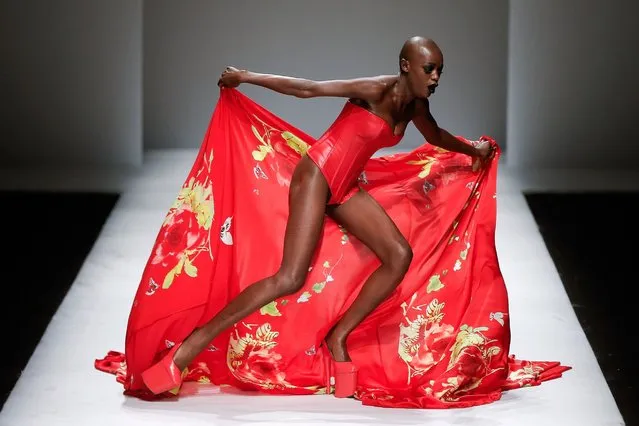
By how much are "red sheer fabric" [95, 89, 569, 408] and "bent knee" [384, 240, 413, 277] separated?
0.50ft

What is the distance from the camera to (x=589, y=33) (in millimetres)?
8195

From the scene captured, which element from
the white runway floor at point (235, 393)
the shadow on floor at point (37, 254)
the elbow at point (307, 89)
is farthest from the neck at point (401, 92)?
the shadow on floor at point (37, 254)

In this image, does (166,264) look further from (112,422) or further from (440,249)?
(440,249)

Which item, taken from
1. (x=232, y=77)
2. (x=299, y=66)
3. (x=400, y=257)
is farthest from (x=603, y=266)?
(x=299, y=66)

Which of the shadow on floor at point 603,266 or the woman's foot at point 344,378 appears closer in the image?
the woman's foot at point 344,378

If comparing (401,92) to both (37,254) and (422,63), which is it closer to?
(422,63)

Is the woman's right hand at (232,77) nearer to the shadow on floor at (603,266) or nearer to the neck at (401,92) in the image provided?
the neck at (401,92)

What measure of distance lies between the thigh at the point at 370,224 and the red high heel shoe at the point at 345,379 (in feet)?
1.21

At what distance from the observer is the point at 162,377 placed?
185 inches

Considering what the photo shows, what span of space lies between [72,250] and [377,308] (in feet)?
6.95

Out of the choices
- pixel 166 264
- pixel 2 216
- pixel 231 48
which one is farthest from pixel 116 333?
pixel 231 48

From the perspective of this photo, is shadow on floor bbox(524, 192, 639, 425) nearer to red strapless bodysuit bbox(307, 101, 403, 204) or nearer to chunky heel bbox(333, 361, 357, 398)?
chunky heel bbox(333, 361, 357, 398)

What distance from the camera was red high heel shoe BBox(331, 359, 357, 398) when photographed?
477 cm

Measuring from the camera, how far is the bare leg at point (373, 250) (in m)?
4.73
